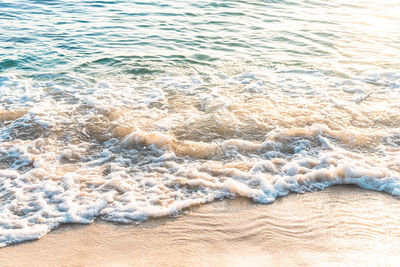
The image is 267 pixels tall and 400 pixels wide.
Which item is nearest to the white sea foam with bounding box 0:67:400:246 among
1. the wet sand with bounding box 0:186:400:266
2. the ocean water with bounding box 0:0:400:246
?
the ocean water with bounding box 0:0:400:246

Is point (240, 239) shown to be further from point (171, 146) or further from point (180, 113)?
point (180, 113)

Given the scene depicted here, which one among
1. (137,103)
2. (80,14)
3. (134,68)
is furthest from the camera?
(80,14)

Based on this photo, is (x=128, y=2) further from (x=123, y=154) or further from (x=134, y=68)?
(x=123, y=154)

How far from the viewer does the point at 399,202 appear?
3.96m

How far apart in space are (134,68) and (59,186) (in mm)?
3993

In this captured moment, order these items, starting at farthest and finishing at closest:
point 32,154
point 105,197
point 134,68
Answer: point 134,68 → point 32,154 → point 105,197

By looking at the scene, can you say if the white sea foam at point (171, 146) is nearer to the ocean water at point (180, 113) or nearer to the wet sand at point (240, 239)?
the ocean water at point (180, 113)

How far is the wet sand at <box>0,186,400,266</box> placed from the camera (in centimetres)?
318

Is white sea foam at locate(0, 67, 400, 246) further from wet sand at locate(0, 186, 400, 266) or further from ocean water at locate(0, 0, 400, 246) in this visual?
wet sand at locate(0, 186, 400, 266)

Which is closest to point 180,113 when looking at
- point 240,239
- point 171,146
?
point 171,146

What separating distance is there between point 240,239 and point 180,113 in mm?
2876

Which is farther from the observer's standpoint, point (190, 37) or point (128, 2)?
point (128, 2)

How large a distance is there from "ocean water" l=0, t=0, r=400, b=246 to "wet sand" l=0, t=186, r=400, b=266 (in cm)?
18

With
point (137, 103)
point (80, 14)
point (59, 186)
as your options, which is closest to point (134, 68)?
point (137, 103)
